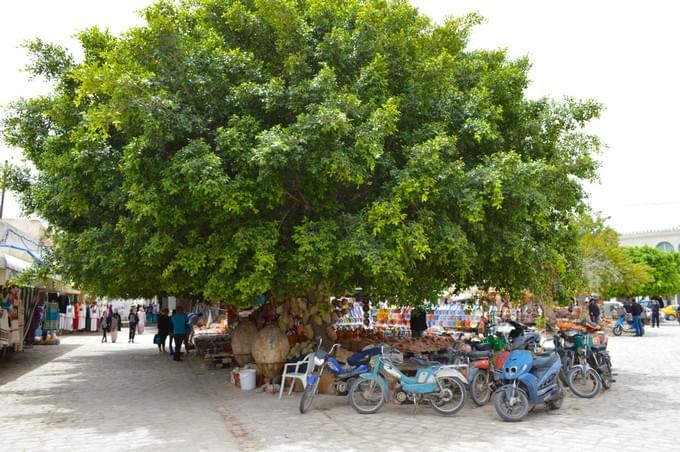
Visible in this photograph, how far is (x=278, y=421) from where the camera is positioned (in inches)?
359

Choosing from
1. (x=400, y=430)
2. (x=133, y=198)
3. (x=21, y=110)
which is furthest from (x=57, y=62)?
(x=400, y=430)

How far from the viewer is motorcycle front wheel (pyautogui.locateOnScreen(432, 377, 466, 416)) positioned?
9.34 meters

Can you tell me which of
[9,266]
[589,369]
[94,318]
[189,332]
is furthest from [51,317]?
[589,369]

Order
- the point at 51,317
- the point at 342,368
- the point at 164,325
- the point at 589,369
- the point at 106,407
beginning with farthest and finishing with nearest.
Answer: the point at 51,317
the point at 164,325
the point at 106,407
the point at 589,369
the point at 342,368

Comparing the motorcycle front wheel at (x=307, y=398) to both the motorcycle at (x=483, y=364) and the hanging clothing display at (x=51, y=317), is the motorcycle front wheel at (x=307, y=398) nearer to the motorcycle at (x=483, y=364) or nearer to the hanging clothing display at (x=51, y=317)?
the motorcycle at (x=483, y=364)

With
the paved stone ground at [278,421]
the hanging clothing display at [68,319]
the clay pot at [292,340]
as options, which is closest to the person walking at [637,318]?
the paved stone ground at [278,421]

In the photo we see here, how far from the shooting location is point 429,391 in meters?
9.40

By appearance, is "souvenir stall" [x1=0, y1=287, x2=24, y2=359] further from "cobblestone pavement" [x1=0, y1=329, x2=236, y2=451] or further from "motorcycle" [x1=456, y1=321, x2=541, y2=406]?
"motorcycle" [x1=456, y1=321, x2=541, y2=406]

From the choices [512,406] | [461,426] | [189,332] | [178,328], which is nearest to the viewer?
[461,426]

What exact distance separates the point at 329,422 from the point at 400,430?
1179 millimetres

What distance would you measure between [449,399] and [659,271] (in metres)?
48.6

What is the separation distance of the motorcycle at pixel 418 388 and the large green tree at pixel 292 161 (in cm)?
148

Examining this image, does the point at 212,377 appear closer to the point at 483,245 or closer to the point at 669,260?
the point at 483,245

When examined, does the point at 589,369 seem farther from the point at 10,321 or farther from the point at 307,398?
the point at 10,321
